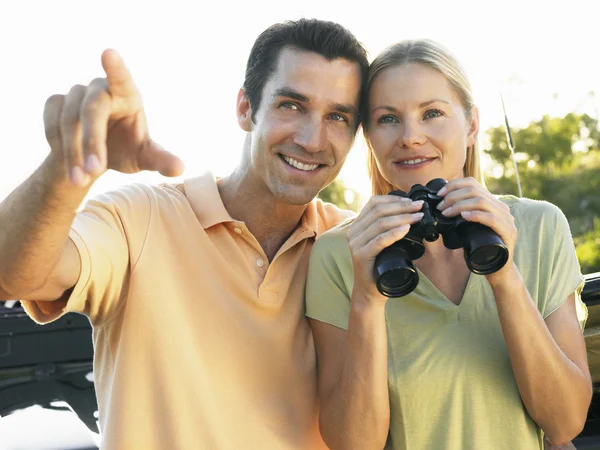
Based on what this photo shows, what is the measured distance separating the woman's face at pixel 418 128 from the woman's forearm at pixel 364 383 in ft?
1.81

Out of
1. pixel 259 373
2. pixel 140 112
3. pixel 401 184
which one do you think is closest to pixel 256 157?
pixel 401 184

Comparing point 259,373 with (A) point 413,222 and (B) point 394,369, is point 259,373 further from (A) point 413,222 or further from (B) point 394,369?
(A) point 413,222

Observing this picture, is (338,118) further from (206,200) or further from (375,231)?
(375,231)

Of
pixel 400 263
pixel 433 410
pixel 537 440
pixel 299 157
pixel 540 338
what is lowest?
pixel 537 440

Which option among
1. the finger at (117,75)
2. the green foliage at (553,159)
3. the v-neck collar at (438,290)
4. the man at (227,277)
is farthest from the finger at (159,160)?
the green foliage at (553,159)

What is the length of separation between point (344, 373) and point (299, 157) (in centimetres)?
86

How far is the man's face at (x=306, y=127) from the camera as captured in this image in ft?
10.0

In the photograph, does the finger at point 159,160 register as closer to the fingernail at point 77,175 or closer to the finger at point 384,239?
the fingernail at point 77,175

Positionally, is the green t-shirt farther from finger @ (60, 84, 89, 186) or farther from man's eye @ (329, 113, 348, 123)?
finger @ (60, 84, 89, 186)

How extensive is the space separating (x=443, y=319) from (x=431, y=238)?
32 centimetres

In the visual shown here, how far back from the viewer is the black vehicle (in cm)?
382

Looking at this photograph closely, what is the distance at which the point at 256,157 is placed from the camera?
10.4ft

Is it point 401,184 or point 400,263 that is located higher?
point 401,184

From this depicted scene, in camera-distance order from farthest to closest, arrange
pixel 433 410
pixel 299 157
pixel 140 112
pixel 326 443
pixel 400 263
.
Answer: pixel 299 157 → pixel 326 443 → pixel 433 410 → pixel 400 263 → pixel 140 112
